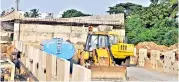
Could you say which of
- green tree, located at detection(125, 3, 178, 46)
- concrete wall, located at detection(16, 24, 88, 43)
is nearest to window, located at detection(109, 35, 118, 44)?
concrete wall, located at detection(16, 24, 88, 43)

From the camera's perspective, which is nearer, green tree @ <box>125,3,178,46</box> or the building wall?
the building wall

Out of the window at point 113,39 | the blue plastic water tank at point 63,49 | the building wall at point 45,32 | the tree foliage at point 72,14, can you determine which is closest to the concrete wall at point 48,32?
the building wall at point 45,32

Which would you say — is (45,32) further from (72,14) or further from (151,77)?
(72,14)

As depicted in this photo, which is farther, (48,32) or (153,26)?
(153,26)

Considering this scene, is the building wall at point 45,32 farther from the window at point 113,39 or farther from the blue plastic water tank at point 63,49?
the blue plastic water tank at point 63,49

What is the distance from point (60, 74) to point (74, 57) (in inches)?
238

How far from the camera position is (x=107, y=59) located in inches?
523

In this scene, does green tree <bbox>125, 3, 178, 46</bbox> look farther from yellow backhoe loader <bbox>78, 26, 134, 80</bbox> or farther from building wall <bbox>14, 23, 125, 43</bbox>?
yellow backhoe loader <bbox>78, 26, 134, 80</bbox>

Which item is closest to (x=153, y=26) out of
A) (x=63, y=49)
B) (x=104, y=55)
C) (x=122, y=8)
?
(x=104, y=55)

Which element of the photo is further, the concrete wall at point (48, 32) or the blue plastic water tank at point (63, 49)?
the concrete wall at point (48, 32)

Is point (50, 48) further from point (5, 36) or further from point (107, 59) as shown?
point (5, 36)

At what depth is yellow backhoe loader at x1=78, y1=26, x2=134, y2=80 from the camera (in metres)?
11.7

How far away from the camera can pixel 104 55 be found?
13.4 metres

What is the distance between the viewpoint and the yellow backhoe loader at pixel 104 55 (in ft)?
38.4
